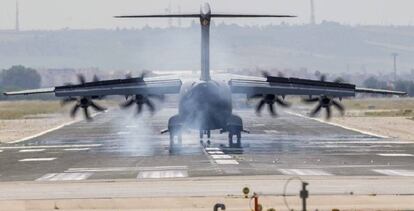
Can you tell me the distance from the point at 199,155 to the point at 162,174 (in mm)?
12258

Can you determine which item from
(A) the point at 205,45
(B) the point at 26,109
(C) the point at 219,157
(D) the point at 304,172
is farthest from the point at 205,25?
(B) the point at 26,109

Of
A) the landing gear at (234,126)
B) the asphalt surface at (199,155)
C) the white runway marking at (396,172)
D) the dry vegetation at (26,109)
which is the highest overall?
the landing gear at (234,126)

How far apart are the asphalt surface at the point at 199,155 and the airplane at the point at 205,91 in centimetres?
174

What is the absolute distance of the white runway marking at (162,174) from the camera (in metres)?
44.4

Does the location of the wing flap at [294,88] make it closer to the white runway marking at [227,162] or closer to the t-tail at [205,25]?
the t-tail at [205,25]

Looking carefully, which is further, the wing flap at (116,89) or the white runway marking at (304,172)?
the wing flap at (116,89)

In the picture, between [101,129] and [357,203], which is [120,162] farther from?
[101,129]

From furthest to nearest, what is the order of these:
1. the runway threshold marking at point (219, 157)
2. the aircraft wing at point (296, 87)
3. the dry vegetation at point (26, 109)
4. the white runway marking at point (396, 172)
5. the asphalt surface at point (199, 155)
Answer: the dry vegetation at point (26, 109)
the aircraft wing at point (296, 87)
the runway threshold marking at point (219, 157)
the asphalt surface at point (199, 155)
the white runway marking at point (396, 172)

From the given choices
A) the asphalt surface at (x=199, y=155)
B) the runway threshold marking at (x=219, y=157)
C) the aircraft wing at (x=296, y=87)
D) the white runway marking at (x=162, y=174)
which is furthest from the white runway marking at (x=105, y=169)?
the aircraft wing at (x=296, y=87)

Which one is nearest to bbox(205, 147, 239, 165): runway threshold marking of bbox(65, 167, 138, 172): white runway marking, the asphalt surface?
the asphalt surface

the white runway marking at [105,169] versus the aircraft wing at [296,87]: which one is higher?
the aircraft wing at [296,87]

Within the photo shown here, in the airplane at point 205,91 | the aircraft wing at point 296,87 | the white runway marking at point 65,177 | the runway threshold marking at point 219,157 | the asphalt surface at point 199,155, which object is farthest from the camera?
the aircraft wing at point 296,87

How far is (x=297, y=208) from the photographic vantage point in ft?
107

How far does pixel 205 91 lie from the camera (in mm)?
61219
